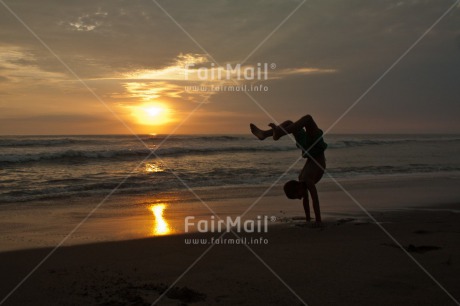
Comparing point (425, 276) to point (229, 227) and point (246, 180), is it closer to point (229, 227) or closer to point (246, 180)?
point (229, 227)

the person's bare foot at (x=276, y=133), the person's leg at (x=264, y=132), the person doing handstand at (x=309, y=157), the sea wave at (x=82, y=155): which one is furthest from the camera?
the sea wave at (x=82, y=155)

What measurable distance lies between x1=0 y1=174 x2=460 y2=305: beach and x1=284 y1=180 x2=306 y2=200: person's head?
44 cm

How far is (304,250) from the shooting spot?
479 centimetres

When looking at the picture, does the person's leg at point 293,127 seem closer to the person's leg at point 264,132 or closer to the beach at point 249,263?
the person's leg at point 264,132

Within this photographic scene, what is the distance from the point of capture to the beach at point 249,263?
345 cm

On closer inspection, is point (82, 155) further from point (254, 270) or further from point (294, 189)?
point (254, 270)

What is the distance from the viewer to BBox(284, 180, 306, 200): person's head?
613 cm

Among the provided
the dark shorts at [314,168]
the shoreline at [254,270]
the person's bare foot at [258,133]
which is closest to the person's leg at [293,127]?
the person's bare foot at [258,133]

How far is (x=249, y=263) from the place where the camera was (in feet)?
14.1

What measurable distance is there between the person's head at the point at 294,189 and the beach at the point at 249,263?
0.44 meters

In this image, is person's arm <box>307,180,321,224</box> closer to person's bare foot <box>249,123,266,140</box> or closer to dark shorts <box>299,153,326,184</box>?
dark shorts <box>299,153,326,184</box>

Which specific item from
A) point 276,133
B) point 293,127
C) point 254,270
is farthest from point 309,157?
point 254,270

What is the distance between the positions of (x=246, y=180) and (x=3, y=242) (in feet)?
28.3

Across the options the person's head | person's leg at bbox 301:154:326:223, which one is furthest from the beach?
the person's head
